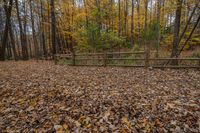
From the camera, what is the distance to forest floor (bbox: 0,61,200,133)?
11.2 ft

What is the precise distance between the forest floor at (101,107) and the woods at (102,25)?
4838 mm

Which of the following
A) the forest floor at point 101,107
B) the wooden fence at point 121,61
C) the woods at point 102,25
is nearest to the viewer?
the forest floor at point 101,107

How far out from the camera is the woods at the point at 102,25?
37.0 feet

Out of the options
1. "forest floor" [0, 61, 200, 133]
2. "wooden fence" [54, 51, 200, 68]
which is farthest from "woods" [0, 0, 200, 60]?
"forest floor" [0, 61, 200, 133]

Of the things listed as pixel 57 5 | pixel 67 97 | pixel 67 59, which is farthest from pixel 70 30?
pixel 67 97

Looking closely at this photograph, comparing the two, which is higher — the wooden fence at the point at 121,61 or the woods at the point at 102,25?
the woods at the point at 102,25

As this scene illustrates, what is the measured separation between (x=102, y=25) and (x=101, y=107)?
14165mm

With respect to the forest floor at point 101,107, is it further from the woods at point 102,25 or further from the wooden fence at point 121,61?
the woods at point 102,25

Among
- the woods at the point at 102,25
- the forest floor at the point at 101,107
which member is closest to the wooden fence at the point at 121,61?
the woods at the point at 102,25

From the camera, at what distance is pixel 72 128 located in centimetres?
337

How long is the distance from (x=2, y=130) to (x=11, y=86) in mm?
2950

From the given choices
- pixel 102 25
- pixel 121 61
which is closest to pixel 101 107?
pixel 121 61

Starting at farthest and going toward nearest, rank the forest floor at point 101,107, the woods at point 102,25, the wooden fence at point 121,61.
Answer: the woods at point 102,25, the wooden fence at point 121,61, the forest floor at point 101,107

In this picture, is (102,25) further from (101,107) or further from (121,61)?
(101,107)
